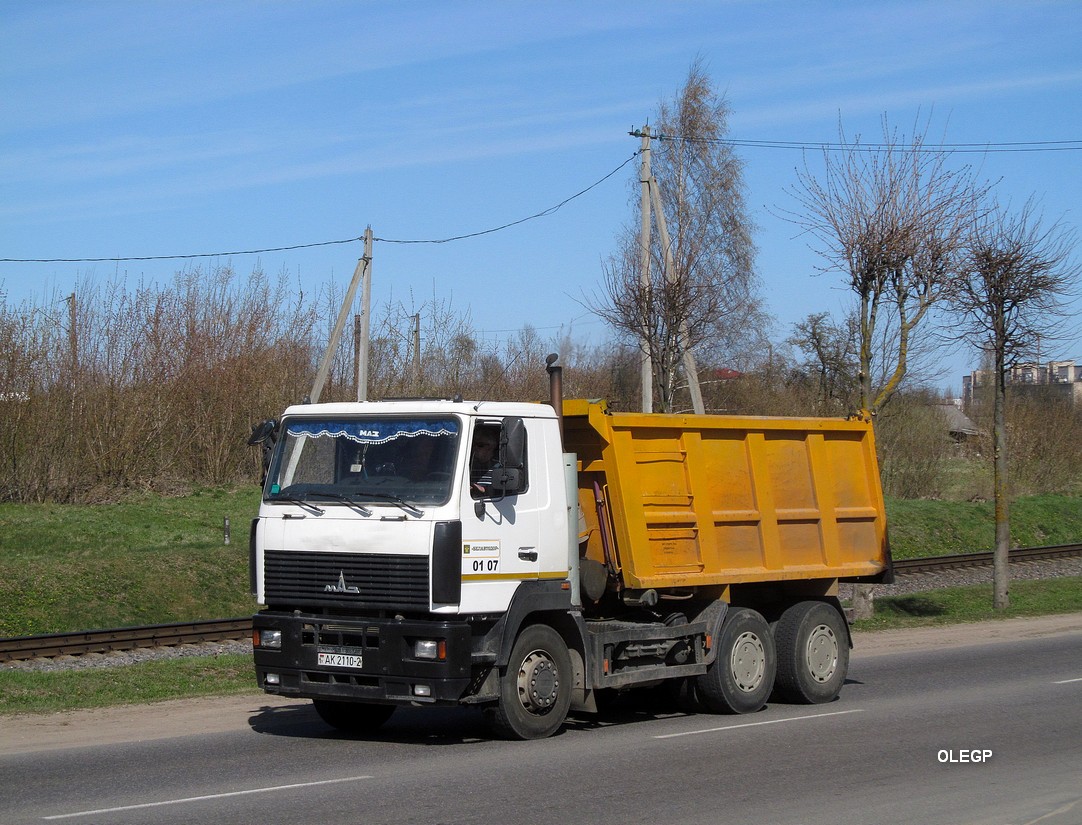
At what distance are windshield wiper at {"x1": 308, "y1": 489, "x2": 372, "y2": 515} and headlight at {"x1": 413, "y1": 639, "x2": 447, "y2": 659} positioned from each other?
1.05 meters

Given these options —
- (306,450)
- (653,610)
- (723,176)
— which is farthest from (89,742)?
(723,176)

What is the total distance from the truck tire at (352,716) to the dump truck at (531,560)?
0.07 ft

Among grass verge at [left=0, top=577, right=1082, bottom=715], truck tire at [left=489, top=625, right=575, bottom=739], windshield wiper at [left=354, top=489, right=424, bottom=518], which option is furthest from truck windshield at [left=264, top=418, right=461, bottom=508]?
grass verge at [left=0, top=577, right=1082, bottom=715]

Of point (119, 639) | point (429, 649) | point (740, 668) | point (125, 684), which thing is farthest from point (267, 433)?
point (119, 639)

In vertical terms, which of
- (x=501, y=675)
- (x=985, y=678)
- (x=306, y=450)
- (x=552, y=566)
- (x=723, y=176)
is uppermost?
(x=723, y=176)

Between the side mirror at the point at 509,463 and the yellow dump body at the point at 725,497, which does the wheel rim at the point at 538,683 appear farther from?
the side mirror at the point at 509,463

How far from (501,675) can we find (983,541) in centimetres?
2869

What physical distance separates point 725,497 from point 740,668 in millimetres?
1633

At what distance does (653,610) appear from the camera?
11172 millimetres

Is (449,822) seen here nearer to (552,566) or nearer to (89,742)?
(552,566)

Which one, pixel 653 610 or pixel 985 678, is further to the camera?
pixel 985 678

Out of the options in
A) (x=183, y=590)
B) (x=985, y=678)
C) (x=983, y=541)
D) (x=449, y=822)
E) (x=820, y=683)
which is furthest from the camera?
(x=983, y=541)

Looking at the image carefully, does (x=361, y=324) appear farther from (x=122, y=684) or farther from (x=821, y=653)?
(x=821, y=653)

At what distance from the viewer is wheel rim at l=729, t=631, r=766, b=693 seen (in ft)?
37.6
